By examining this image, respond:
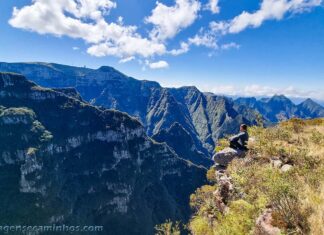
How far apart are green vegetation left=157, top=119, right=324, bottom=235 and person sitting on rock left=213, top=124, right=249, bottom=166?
1427 mm

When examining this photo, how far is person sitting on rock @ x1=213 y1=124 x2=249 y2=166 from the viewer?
28141 millimetres

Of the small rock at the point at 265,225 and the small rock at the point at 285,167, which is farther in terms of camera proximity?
the small rock at the point at 285,167

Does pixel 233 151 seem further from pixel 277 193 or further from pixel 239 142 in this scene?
pixel 277 193

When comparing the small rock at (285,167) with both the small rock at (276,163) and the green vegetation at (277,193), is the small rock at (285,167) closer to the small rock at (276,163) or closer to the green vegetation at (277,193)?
the green vegetation at (277,193)

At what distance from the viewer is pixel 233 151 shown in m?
28.3

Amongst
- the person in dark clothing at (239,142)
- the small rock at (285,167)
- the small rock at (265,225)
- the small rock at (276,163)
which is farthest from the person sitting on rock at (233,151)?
the small rock at (265,225)

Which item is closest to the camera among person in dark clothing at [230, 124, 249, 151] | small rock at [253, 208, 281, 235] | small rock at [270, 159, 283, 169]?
small rock at [253, 208, 281, 235]

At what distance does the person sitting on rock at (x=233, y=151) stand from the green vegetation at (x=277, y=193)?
56.2 inches

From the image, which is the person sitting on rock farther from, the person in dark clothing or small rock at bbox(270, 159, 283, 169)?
small rock at bbox(270, 159, 283, 169)

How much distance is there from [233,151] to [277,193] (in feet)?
46.3

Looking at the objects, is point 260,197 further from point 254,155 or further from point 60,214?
point 60,214

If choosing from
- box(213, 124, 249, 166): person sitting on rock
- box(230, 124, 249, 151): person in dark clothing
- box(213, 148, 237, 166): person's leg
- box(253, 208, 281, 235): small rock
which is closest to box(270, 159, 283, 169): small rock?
box(213, 124, 249, 166): person sitting on rock

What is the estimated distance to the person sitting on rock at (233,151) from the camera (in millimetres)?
28141

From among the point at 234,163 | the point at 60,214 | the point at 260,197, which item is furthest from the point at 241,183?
the point at 60,214
